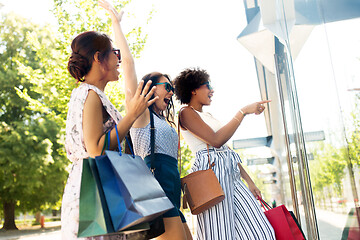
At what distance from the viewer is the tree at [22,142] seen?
19.2 metres

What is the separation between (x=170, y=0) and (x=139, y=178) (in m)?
13.5

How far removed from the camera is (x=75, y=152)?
1.74m

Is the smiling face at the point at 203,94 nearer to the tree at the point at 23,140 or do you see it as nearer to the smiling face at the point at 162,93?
the smiling face at the point at 162,93

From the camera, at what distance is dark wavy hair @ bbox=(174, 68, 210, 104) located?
297 centimetres

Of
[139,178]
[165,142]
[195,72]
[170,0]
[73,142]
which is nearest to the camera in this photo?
[139,178]

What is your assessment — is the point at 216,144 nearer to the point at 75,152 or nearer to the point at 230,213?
the point at 230,213

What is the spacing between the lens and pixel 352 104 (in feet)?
4.78

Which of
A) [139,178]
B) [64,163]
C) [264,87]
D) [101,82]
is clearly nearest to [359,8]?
[139,178]

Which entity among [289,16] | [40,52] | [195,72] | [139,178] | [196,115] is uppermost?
[40,52]

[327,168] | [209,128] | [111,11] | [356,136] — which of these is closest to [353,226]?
[356,136]

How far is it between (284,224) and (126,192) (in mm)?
1457

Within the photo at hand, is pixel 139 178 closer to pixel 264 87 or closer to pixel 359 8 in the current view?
pixel 359 8

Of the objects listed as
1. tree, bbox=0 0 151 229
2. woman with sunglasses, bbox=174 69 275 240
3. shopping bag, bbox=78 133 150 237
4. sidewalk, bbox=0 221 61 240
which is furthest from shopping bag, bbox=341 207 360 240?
sidewalk, bbox=0 221 61 240

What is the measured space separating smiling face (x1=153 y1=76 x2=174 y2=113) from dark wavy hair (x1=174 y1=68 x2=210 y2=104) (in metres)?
0.46
